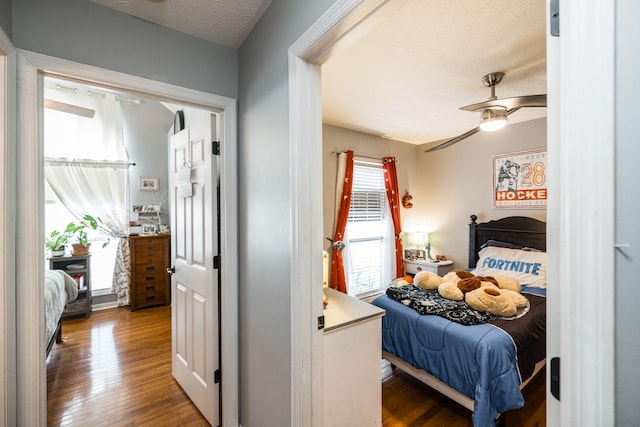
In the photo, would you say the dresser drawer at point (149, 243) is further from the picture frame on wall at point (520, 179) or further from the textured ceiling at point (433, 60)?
the picture frame on wall at point (520, 179)

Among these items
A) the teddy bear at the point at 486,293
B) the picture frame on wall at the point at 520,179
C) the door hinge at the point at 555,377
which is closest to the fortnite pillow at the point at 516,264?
the teddy bear at the point at 486,293

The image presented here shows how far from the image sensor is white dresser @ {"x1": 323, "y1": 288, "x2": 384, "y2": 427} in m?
1.43

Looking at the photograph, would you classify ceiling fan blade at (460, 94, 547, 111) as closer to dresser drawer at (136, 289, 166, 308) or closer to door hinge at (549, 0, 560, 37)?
door hinge at (549, 0, 560, 37)

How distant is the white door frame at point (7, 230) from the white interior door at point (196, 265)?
878 millimetres

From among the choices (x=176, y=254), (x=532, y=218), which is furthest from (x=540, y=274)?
(x=176, y=254)

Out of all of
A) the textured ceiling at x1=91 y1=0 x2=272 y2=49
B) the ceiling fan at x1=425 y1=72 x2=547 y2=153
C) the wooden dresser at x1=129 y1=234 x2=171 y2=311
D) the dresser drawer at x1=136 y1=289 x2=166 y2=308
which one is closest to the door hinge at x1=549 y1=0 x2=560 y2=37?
the textured ceiling at x1=91 y1=0 x2=272 y2=49

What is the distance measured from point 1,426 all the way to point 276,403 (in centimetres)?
113

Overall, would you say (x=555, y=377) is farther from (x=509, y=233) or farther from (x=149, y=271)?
(x=149, y=271)

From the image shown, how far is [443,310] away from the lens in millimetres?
2137

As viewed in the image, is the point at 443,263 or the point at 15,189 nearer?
the point at 15,189

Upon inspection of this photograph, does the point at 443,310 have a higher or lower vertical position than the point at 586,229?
lower

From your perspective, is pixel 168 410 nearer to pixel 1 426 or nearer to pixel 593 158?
pixel 1 426

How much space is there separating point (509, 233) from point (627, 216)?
3.48 meters

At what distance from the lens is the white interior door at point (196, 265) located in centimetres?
182
